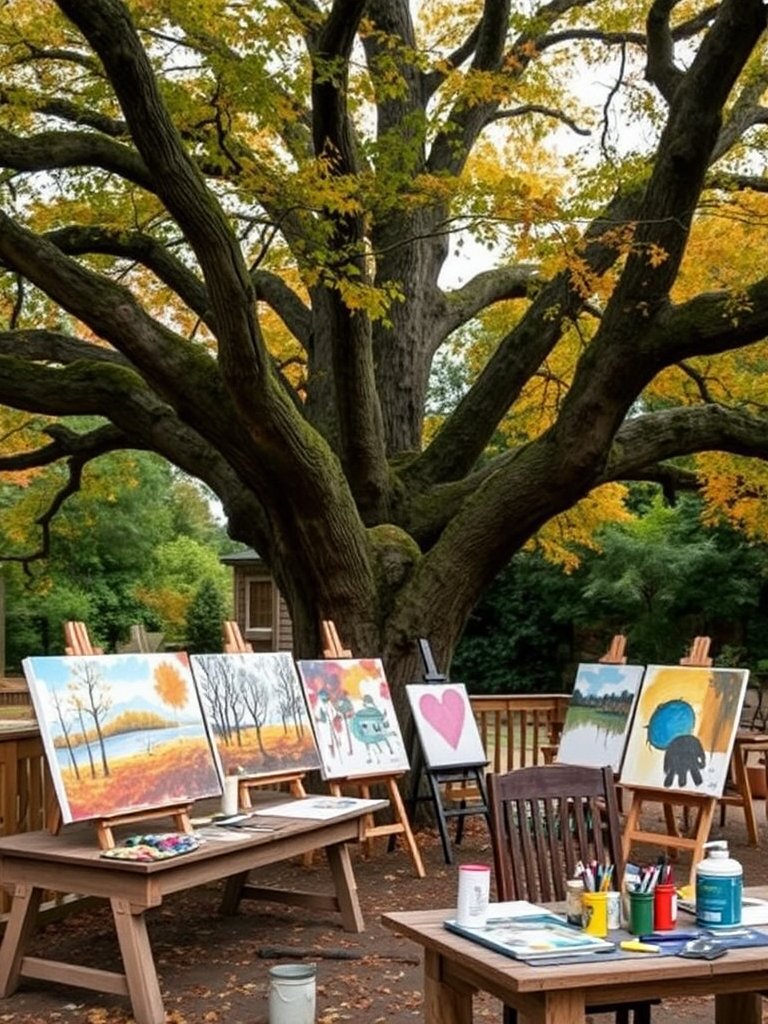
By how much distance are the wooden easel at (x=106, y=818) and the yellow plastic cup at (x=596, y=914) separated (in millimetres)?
2645

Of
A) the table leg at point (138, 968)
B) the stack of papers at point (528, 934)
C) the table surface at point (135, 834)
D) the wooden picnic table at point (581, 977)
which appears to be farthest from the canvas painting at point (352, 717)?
the wooden picnic table at point (581, 977)

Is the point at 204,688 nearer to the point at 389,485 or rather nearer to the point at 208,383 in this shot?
the point at 208,383

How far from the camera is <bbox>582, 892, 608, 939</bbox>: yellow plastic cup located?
345 centimetres

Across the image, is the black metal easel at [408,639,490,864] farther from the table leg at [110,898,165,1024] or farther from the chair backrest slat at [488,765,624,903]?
the chair backrest slat at [488,765,624,903]

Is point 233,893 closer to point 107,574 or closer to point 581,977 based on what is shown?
point 581,977

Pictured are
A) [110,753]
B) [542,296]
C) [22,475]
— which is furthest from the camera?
[22,475]

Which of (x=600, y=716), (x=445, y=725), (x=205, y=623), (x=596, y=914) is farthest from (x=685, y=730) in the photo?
(x=205, y=623)

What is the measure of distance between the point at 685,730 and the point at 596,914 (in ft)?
14.3

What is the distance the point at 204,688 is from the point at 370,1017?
2272 millimetres

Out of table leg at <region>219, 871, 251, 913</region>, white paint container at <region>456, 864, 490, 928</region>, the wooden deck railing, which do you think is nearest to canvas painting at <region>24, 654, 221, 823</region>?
table leg at <region>219, 871, 251, 913</region>

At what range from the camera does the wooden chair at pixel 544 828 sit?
3.99 m

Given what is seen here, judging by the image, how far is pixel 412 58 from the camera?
8.59 metres

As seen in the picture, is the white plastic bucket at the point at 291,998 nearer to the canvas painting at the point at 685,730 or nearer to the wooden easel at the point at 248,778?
the wooden easel at the point at 248,778

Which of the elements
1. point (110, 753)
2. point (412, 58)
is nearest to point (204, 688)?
point (110, 753)
